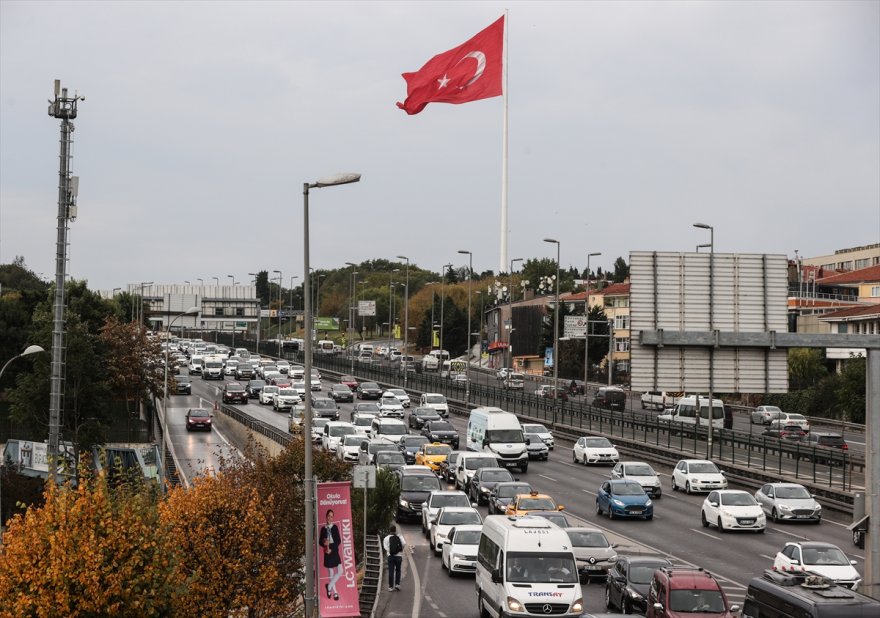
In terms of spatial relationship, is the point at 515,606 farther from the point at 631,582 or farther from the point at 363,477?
the point at 363,477

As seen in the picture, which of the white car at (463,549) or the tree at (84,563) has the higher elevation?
the tree at (84,563)

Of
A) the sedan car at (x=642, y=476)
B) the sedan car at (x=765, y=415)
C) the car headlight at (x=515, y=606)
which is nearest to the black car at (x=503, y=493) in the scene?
the sedan car at (x=642, y=476)

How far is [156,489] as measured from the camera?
77.5 ft

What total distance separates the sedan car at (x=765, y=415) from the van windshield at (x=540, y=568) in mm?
52962

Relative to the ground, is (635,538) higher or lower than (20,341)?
lower

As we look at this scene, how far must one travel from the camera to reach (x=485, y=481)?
137ft

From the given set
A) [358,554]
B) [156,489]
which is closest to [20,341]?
[358,554]

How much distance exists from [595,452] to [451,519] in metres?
23.6

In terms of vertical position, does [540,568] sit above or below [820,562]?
above

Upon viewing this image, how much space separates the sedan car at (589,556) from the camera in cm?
3003

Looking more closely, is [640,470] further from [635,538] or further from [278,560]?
[278,560]

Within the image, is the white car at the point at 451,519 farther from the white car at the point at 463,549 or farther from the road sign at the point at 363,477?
the road sign at the point at 363,477

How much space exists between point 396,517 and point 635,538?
8.32 meters

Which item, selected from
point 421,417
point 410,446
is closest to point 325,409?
point 421,417
